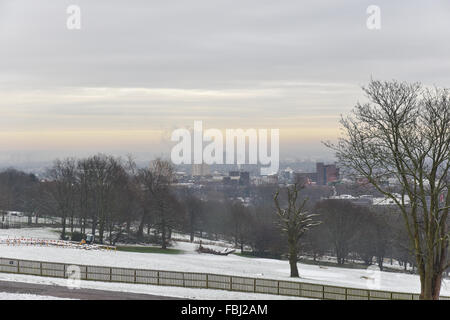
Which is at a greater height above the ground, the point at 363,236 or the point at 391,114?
the point at 391,114

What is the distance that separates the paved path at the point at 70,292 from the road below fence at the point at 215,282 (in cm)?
283

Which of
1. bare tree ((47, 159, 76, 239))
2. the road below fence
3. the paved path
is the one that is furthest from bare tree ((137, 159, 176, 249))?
the paved path

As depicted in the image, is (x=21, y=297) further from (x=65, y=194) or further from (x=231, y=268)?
(x=65, y=194)

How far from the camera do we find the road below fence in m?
29.1

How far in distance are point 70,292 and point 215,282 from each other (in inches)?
323

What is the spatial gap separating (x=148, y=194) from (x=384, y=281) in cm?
3870

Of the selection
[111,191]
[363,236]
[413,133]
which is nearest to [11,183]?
[111,191]

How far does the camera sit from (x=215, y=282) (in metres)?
29.7

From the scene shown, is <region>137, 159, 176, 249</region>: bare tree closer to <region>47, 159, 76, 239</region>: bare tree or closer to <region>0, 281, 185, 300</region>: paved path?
<region>47, 159, 76, 239</region>: bare tree

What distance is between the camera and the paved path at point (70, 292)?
2567 centimetres

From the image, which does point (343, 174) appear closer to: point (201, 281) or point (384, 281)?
point (201, 281)

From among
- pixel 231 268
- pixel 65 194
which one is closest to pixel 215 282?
pixel 231 268

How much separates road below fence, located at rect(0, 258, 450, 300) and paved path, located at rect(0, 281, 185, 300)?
283 cm
